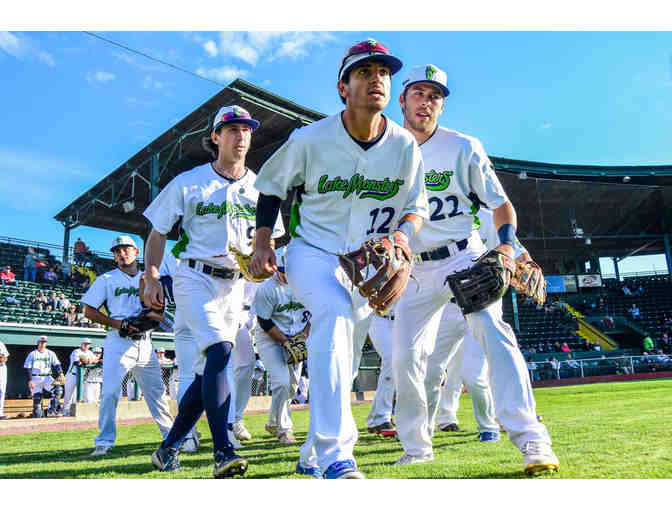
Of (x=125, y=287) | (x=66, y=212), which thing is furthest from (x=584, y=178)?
(x=125, y=287)

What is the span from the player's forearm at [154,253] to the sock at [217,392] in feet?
2.23

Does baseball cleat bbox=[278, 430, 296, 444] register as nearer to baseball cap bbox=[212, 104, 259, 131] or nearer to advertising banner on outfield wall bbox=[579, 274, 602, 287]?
baseball cap bbox=[212, 104, 259, 131]

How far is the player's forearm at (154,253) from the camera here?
12.4 ft

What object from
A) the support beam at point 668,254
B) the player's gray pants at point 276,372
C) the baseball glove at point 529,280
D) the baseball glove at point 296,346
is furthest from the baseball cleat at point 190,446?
the support beam at point 668,254

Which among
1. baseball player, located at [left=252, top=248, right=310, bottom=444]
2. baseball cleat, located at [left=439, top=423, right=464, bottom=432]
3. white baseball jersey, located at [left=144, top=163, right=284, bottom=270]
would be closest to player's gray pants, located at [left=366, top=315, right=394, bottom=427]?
baseball cleat, located at [left=439, top=423, right=464, bottom=432]

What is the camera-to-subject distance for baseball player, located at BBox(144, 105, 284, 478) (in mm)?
3553

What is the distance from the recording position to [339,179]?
299 cm

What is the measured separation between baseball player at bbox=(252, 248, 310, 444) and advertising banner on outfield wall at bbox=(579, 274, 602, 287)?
35509 mm

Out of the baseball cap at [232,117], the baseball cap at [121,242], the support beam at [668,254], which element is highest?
the support beam at [668,254]

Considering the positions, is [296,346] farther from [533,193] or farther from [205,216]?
[533,193]

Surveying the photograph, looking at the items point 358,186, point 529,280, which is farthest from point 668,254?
point 358,186

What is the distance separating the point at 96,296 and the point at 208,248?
2.48 metres

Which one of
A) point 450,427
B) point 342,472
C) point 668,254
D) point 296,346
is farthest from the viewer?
point 668,254

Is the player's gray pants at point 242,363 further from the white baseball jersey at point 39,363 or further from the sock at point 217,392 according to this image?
the white baseball jersey at point 39,363
